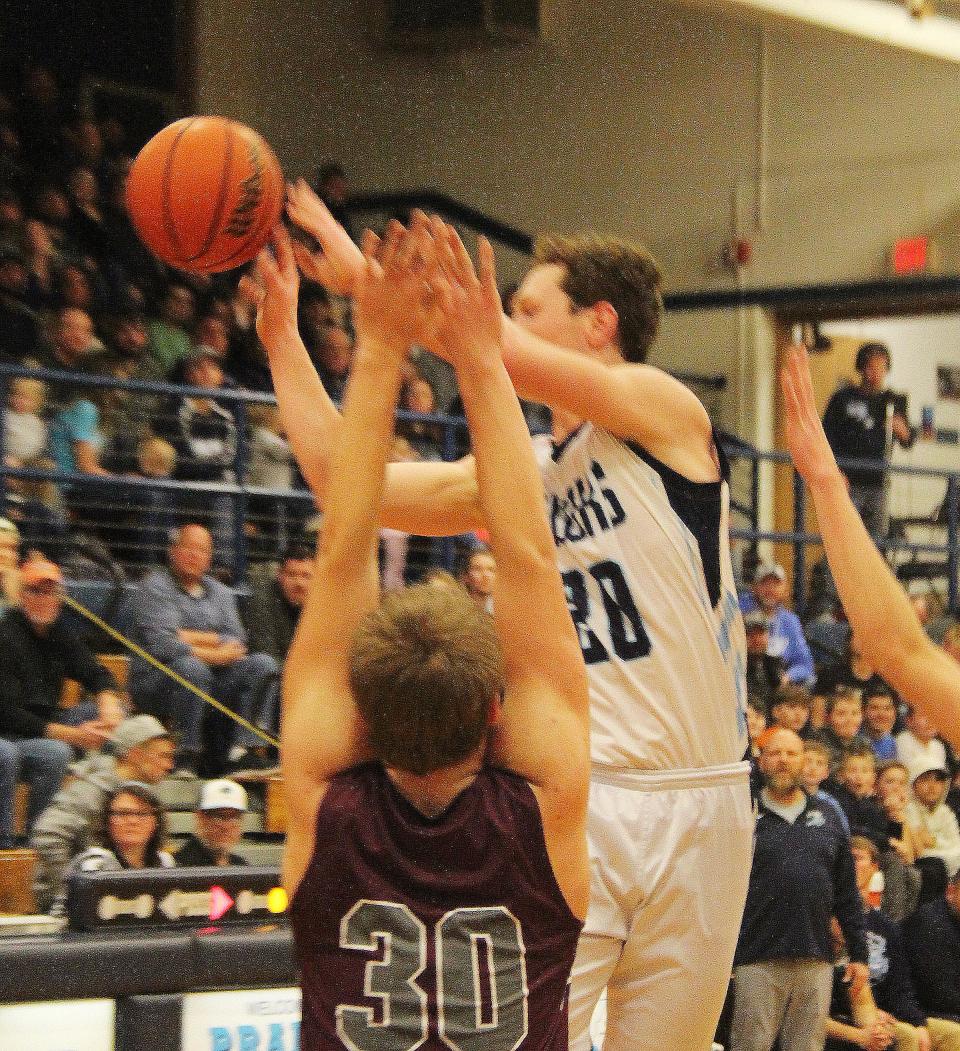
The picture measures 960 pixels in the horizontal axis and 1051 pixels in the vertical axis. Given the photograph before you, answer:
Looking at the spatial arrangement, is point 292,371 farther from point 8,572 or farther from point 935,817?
point 935,817

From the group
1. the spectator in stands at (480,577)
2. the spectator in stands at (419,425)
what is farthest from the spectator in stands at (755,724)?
the spectator in stands at (419,425)

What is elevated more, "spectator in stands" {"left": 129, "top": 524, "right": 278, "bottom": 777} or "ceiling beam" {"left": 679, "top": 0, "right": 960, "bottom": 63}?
"ceiling beam" {"left": 679, "top": 0, "right": 960, "bottom": 63}

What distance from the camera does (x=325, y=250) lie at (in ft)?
9.95

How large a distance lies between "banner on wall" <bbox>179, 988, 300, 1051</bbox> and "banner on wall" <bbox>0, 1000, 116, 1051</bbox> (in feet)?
0.68

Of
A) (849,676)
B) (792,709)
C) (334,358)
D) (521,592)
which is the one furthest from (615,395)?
(849,676)

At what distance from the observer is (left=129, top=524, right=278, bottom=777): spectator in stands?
828 centimetres

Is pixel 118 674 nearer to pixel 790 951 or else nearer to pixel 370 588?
pixel 790 951

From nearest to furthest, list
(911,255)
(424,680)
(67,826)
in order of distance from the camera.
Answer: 1. (424,680)
2. (67,826)
3. (911,255)

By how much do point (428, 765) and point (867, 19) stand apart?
9932mm

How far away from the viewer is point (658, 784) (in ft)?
11.0

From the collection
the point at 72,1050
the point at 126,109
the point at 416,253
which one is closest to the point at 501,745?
the point at 416,253

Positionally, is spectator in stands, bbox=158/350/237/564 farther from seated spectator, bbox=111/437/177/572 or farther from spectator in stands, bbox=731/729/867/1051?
spectator in stands, bbox=731/729/867/1051

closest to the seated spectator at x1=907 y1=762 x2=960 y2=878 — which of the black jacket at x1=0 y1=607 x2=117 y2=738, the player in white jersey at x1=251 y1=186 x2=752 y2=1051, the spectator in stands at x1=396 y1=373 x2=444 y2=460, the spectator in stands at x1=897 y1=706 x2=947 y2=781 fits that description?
the spectator in stands at x1=897 y1=706 x2=947 y2=781

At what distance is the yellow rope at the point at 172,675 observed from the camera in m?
8.11
